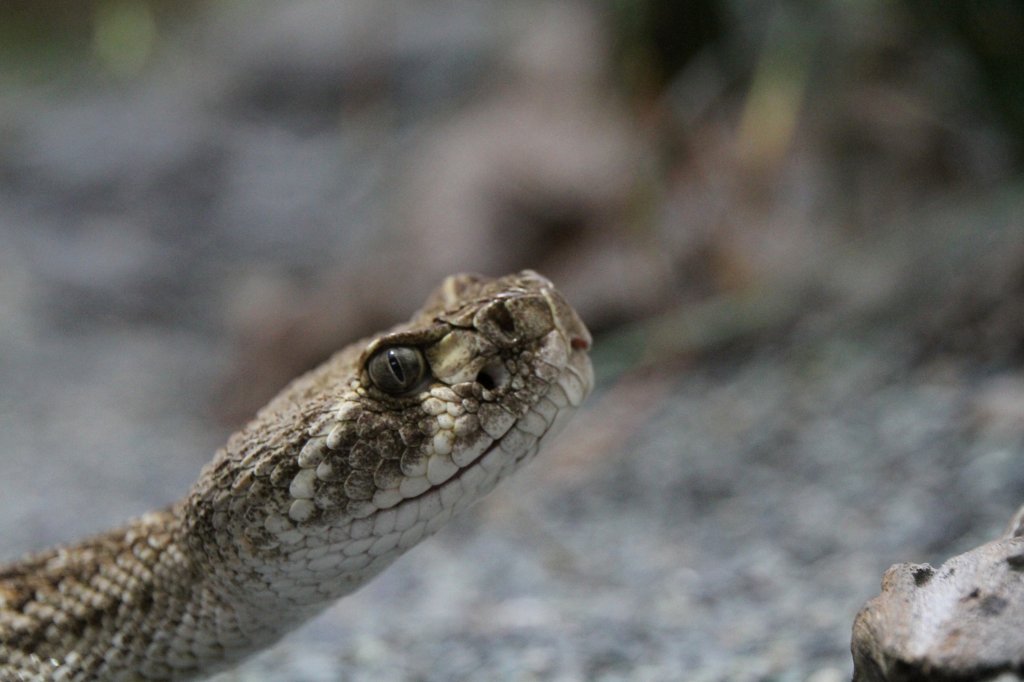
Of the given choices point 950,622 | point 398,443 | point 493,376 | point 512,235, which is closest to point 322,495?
point 398,443

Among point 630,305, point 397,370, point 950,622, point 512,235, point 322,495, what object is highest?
point 512,235

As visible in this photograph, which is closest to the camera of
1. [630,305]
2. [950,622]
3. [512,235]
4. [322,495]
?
[950,622]

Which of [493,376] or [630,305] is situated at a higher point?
[630,305]

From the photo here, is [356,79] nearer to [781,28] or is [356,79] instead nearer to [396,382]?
[781,28]

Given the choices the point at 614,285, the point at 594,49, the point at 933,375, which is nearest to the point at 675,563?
the point at 933,375

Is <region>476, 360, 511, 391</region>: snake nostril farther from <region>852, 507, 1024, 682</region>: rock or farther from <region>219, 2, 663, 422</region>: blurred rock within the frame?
<region>219, 2, 663, 422</region>: blurred rock

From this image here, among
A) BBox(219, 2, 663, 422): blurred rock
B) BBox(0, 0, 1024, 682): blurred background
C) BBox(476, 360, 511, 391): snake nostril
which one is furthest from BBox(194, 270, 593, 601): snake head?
BBox(219, 2, 663, 422): blurred rock

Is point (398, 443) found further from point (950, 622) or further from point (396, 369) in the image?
point (950, 622)
